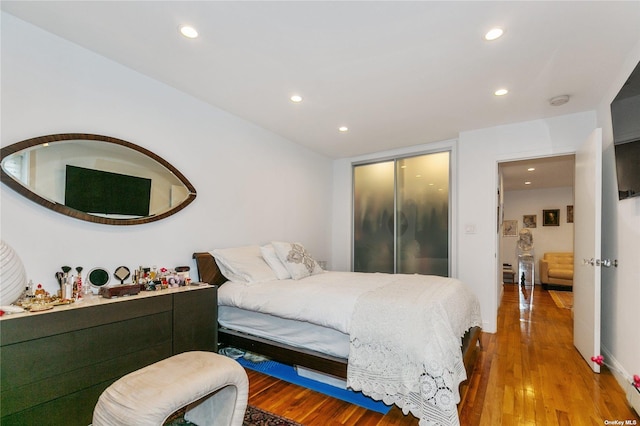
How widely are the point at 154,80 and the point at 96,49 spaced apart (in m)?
0.47

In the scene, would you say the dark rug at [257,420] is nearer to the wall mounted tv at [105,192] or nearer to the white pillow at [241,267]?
the white pillow at [241,267]

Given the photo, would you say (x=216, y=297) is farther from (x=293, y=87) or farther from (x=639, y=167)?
(x=639, y=167)

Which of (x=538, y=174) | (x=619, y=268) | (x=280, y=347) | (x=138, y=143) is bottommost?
(x=280, y=347)

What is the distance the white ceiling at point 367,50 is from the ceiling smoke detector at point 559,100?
0.06 metres

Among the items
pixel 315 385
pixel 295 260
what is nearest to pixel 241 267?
pixel 295 260

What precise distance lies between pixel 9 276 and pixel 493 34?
3.18m

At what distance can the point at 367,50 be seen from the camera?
2184mm

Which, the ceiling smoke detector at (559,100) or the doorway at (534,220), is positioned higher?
the ceiling smoke detector at (559,100)

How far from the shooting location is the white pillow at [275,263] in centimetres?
310

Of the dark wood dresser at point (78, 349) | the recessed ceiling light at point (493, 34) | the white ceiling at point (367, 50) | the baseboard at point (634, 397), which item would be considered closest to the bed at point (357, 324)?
the dark wood dresser at point (78, 349)

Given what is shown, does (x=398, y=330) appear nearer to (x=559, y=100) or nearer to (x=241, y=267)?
(x=241, y=267)

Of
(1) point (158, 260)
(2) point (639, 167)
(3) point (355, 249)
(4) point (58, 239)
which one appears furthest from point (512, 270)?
(4) point (58, 239)

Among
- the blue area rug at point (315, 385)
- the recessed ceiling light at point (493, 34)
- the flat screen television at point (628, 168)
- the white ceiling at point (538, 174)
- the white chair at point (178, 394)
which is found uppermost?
the recessed ceiling light at point (493, 34)

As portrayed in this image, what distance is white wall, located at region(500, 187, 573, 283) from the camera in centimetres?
746
